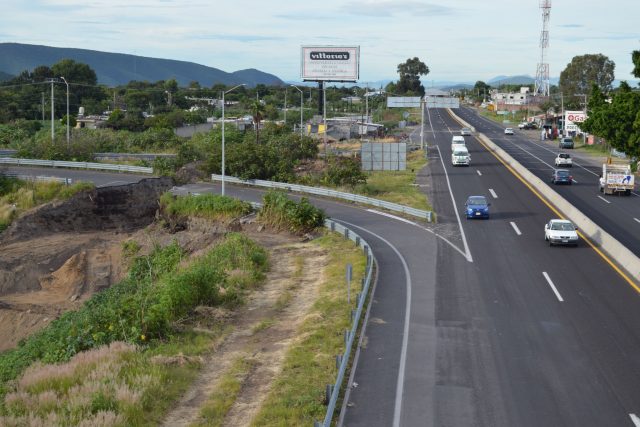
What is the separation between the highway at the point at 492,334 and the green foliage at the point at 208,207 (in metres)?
10.5

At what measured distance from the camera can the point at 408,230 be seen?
4588 centimetres

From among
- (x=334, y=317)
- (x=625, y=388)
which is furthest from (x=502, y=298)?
(x=625, y=388)

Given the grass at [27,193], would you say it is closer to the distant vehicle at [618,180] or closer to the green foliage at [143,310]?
the green foliage at [143,310]

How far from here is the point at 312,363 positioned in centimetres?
2234

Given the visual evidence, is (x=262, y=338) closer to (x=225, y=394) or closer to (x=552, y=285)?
(x=225, y=394)

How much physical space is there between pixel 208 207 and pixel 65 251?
9.78 m

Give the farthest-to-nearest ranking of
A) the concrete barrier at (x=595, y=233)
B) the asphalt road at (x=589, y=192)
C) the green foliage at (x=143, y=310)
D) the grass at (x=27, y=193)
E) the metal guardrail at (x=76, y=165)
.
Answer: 1. the metal guardrail at (x=76, y=165)
2. the grass at (x=27, y=193)
3. the asphalt road at (x=589, y=192)
4. the concrete barrier at (x=595, y=233)
5. the green foliage at (x=143, y=310)

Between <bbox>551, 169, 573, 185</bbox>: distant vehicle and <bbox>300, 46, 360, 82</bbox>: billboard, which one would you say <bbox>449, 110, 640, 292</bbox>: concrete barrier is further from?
<bbox>300, 46, 360, 82</bbox>: billboard

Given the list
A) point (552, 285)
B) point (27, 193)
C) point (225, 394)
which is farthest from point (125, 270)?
point (225, 394)

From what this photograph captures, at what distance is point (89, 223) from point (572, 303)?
135 feet

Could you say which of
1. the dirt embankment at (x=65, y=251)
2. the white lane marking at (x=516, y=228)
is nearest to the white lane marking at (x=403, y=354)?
the white lane marking at (x=516, y=228)

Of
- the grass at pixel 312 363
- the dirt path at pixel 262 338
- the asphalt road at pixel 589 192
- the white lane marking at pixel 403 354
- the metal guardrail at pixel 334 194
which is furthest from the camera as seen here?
the metal guardrail at pixel 334 194

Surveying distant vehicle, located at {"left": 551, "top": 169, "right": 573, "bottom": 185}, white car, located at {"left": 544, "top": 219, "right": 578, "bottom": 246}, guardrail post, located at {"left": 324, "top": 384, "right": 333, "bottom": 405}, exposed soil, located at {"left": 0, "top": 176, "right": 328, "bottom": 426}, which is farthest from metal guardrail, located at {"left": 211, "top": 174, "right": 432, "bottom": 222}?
guardrail post, located at {"left": 324, "top": 384, "right": 333, "bottom": 405}

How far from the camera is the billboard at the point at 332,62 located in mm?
97250
